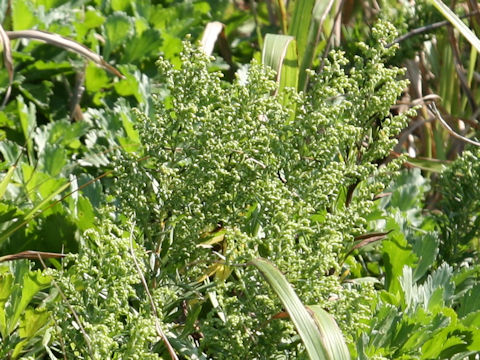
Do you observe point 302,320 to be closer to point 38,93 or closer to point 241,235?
point 241,235

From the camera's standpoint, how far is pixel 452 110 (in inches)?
155

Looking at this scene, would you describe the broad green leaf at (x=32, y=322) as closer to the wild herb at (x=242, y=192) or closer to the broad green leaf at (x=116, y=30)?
the wild herb at (x=242, y=192)

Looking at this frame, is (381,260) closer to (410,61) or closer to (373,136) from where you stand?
(373,136)

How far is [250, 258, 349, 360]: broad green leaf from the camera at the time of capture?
159 cm

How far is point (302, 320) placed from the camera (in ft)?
5.24

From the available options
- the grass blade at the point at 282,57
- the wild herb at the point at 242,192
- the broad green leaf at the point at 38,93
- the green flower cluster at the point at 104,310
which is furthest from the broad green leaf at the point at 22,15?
the green flower cluster at the point at 104,310

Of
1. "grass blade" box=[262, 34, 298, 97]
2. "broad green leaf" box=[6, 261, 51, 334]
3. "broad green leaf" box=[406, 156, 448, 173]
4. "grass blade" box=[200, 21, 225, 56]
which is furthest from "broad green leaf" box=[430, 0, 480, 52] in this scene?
"broad green leaf" box=[6, 261, 51, 334]

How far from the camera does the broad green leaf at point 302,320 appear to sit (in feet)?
5.20

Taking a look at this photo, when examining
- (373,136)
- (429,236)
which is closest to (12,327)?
(373,136)

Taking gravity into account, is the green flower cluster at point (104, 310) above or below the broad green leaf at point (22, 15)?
below

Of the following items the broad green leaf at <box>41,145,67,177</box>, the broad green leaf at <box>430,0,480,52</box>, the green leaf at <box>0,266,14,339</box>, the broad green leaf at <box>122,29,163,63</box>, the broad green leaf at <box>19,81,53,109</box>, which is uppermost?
the broad green leaf at <box>430,0,480,52</box>

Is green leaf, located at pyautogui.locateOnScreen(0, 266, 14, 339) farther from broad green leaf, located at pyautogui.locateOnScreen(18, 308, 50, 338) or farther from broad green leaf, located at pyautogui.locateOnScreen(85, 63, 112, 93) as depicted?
broad green leaf, located at pyautogui.locateOnScreen(85, 63, 112, 93)

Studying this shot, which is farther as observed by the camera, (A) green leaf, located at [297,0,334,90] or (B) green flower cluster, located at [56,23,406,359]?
(A) green leaf, located at [297,0,334,90]

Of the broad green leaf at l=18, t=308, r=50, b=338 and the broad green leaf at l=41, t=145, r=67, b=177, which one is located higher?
the broad green leaf at l=41, t=145, r=67, b=177
